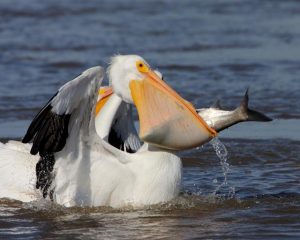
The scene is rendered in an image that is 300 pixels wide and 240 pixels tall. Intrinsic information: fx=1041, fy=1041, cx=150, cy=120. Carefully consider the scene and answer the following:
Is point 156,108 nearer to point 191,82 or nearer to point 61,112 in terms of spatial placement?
point 61,112

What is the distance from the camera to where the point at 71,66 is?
14.2 metres

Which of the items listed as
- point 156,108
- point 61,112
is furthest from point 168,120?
point 61,112

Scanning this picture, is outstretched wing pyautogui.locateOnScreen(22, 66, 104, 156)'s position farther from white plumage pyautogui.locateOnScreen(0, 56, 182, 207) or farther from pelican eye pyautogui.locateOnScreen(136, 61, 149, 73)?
pelican eye pyautogui.locateOnScreen(136, 61, 149, 73)

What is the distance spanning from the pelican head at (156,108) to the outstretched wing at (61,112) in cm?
41

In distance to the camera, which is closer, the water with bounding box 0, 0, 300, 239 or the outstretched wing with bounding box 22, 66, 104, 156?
the outstretched wing with bounding box 22, 66, 104, 156

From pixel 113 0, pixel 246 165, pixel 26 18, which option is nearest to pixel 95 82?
pixel 246 165

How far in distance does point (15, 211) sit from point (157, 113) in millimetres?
1333

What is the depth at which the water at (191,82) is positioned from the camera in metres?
7.25

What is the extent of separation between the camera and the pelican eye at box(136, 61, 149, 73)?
7.53 metres

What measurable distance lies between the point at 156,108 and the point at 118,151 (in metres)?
0.44

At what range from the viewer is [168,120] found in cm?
729

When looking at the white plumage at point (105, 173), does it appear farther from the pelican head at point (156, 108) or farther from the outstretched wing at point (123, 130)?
the outstretched wing at point (123, 130)

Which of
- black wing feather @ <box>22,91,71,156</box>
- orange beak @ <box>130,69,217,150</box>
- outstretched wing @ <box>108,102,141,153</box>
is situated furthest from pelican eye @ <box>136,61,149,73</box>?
outstretched wing @ <box>108,102,141,153</box>

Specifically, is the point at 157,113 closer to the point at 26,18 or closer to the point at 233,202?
the point at 233,202
